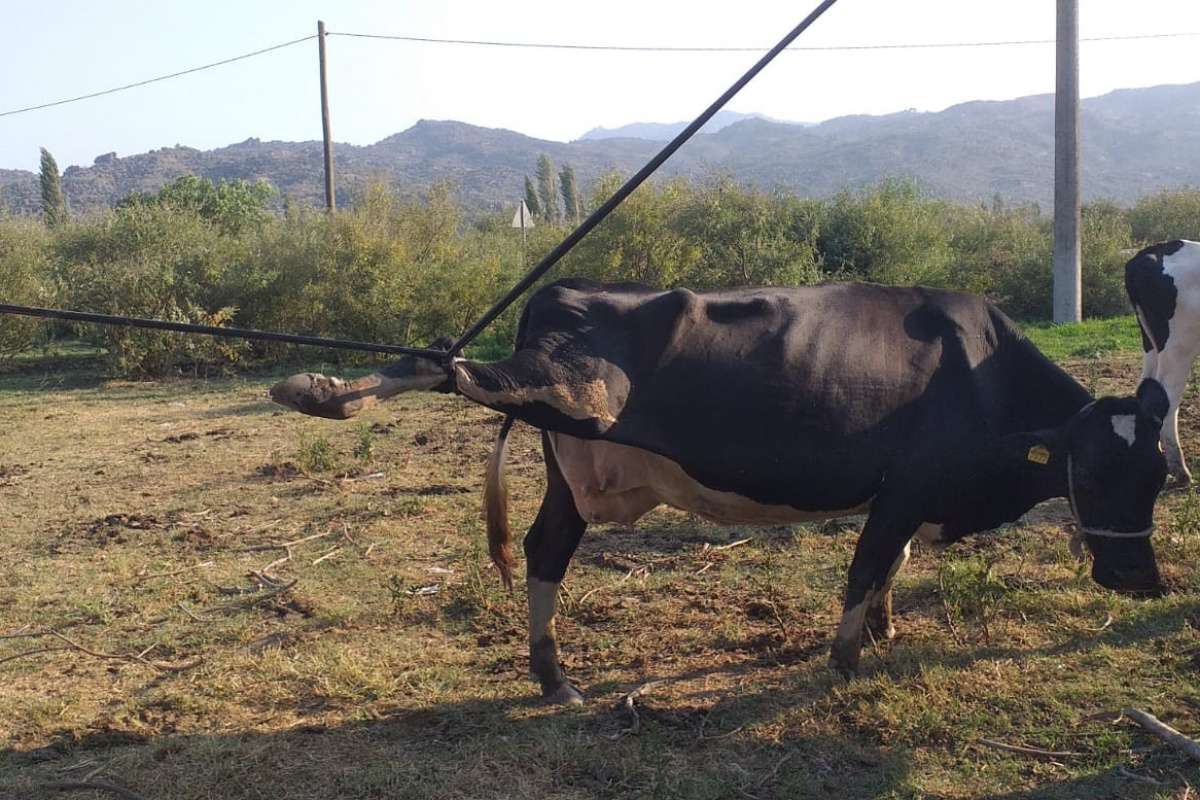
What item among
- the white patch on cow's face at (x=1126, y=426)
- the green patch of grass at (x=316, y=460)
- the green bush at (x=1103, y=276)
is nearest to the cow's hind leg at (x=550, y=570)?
the white patch on cow's face at (x=1126, y=426)

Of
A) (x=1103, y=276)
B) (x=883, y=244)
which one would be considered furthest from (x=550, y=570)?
(x=1103, y=276)

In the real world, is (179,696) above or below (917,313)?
below

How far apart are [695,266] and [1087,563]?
11636mm

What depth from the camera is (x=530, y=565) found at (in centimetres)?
471

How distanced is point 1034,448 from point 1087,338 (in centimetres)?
1234

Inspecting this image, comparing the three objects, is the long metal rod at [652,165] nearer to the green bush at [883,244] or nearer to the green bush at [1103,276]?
the green bush at [883,244]

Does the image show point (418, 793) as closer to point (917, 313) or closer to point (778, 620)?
point (778, 620)

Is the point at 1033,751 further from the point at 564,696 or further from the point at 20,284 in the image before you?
the point at 20,284

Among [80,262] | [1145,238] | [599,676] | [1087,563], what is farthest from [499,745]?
[1145,238]

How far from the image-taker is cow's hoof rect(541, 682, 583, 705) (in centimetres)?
454

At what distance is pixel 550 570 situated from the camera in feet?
15.3

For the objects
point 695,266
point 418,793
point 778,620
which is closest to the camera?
point 418,793

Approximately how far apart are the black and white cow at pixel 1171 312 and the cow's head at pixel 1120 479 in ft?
11.5

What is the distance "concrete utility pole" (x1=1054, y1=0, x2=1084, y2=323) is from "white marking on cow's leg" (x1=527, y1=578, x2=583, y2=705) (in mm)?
14038
